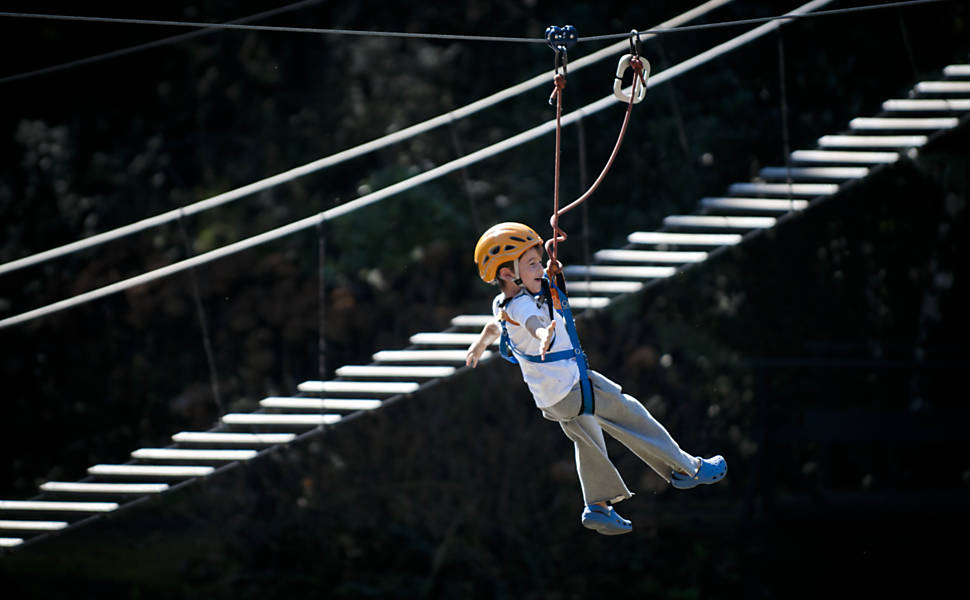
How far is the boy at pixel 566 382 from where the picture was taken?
196 inches

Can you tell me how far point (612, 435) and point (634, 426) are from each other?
0.11 m

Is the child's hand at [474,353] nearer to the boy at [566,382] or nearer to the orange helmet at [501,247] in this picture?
the boy at [566,382]

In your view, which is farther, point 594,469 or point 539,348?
point 594,469

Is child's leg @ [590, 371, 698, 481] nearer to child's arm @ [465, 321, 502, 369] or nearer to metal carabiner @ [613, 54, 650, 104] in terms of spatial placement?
child's arm @ [465, 321, 502, 369]

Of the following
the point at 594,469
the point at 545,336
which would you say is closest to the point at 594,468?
the point at 594,469

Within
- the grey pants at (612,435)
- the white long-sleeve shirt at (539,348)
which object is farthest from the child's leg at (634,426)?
the white long-sleeve shirt at (539,348)

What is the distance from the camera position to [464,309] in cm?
1045

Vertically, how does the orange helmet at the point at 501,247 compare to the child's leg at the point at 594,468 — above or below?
above

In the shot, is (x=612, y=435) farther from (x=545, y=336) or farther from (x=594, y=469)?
(x=545, y=336)

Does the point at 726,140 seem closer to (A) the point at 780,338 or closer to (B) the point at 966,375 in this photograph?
(A) the point at 780,338

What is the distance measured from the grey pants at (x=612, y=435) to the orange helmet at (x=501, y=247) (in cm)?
56

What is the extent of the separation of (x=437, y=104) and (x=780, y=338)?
3419mm

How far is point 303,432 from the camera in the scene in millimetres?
7574

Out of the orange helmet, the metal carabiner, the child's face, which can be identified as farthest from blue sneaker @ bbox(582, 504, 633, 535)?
the metal carabiner
